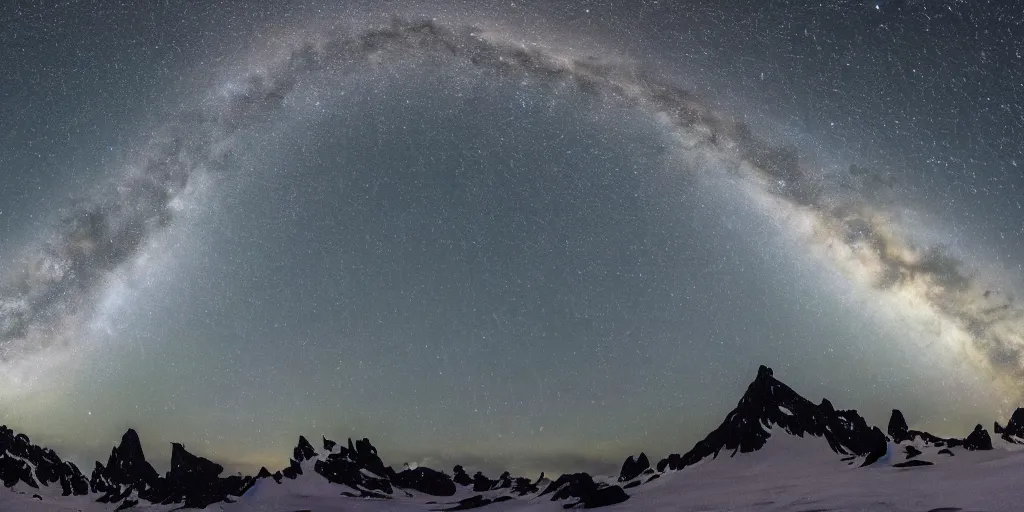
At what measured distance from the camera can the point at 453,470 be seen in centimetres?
19988

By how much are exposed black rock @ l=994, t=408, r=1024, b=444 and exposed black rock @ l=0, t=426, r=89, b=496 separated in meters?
184

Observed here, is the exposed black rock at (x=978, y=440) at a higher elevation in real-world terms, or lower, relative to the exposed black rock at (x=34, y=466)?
lower

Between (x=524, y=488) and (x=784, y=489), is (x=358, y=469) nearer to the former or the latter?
(x=524, y=488)

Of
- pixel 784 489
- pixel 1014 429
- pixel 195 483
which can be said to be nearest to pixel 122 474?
pixel 195 483

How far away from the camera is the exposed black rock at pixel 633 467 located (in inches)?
5364

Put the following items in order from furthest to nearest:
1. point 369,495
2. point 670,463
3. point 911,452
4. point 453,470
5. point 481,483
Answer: point 453,470 < point 481,483 < point 369,495 < point 670,463 < point 911,452

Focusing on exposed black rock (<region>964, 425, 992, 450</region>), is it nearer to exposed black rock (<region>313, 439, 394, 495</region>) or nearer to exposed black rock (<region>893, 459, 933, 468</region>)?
exposed black rock (<region>893, 459, 933, 468</region>)

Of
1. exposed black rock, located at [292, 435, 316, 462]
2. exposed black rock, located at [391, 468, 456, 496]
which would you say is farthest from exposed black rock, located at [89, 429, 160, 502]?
exposed black rock, located at [391, 468, 456, 496]

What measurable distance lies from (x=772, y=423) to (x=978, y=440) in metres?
32.5

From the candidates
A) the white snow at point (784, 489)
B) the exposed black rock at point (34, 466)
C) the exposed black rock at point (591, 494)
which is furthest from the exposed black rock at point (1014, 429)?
the exposed black rock at point (34, 466)

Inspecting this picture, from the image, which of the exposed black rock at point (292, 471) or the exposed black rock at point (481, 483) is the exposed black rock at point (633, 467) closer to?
the exposed black rock at point (481, 483)

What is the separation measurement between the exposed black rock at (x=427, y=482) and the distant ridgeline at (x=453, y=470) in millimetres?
254

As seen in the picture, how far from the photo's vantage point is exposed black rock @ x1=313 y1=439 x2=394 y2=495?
162m

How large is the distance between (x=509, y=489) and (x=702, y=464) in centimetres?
6768
